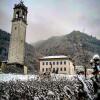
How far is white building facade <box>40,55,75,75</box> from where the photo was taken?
107ft

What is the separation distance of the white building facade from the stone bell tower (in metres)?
6.47

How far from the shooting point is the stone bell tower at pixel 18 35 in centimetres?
2636

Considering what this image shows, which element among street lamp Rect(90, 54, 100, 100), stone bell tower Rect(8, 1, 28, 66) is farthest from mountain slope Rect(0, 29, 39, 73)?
street lamp Rect(90, 54, 100, 100)

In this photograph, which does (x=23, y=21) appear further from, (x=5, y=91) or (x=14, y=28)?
(x=5, y=91)

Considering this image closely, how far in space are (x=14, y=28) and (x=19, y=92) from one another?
1390 centimetres

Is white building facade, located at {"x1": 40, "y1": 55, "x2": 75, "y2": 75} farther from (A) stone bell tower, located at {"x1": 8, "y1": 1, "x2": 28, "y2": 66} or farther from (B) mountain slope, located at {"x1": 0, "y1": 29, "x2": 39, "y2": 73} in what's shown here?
(A) stone bell tower, located at {"x1": 8, "y1": 1, "x2": 28, "y2": 66}

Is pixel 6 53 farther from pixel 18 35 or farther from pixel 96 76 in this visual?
pixel 96 76

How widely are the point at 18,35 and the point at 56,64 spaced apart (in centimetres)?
805

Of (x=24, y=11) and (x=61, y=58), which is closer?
(x=24, y=11)

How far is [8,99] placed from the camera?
13211 mm

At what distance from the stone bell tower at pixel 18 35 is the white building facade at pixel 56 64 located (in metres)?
6.47

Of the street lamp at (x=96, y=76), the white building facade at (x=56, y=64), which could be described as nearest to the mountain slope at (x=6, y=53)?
the white building facade at (x=56, y=64)

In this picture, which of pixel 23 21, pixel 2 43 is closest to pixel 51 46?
pixel 2 43

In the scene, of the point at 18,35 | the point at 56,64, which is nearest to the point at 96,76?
the point at 18,35
